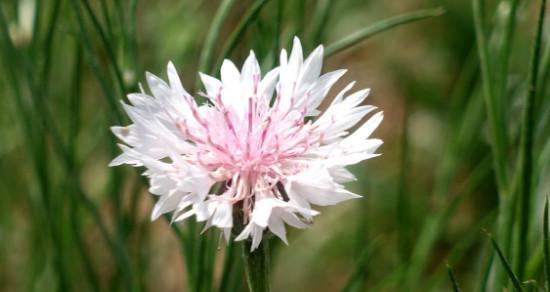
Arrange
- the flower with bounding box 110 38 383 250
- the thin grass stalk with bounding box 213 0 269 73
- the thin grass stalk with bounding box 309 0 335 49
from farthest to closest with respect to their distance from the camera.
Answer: the thin grass stalk with bounding box 309 0 335 49 → the thin grass stalk with bounding box 213 0 269 73 → the flower with bounding box 110 38 383 250

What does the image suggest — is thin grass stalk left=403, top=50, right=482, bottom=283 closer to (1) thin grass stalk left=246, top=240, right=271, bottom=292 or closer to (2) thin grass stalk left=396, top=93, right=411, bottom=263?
(2) thin grass stalk left=396, top=93, right=411, bottom=263

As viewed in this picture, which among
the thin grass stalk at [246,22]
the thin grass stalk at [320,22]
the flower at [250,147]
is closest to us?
the flower at [250,147]

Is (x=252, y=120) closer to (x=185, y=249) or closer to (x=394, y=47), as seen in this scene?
(x=185, y=249)

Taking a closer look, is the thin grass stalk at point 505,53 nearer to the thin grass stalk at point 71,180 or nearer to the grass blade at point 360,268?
the grass blade at point 360,268

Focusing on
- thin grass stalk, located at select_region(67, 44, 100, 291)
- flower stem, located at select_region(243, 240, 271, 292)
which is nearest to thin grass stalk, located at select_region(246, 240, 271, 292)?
flower stem, located at select_region(243, 240, 271, 292)

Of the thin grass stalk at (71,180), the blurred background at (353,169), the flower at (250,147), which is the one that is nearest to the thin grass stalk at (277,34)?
the blurred background at (353,169)

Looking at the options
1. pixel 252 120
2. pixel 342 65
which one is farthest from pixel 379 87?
pixel 252 120
